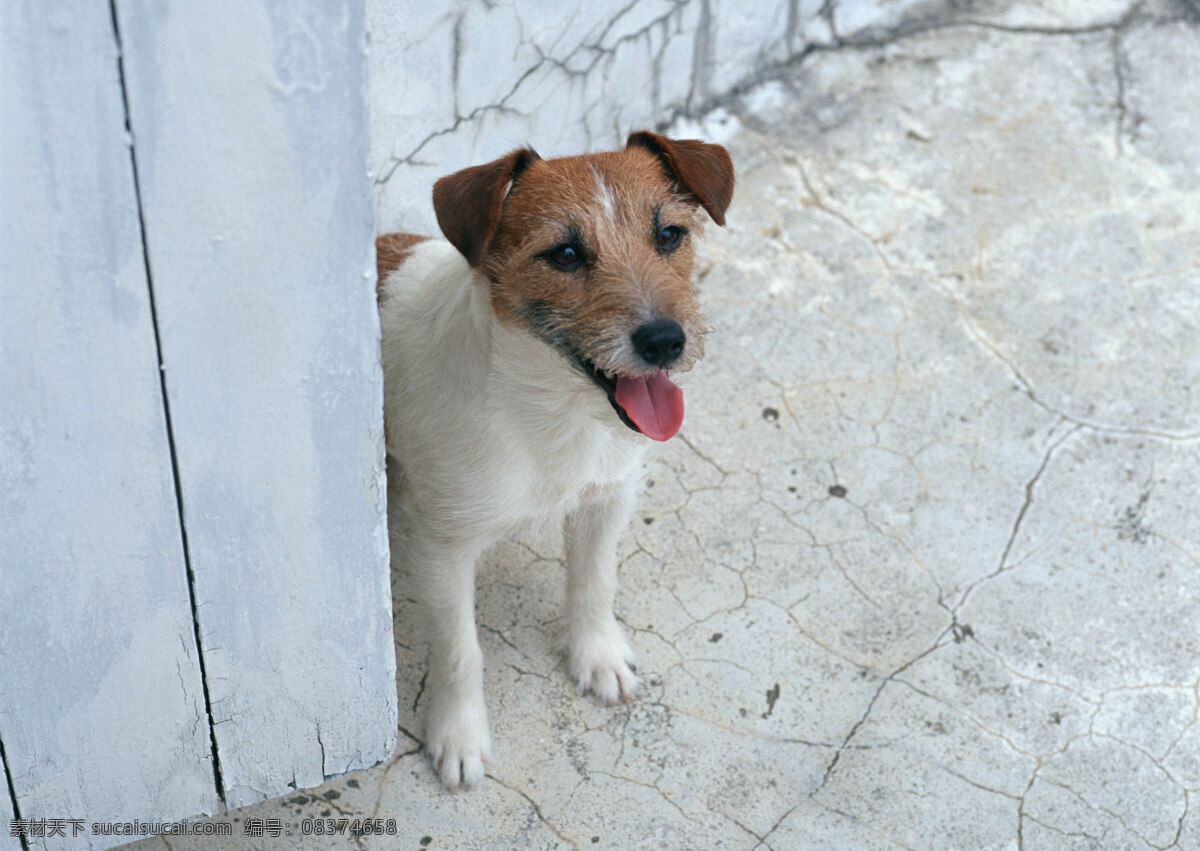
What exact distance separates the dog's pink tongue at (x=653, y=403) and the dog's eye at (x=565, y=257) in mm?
276

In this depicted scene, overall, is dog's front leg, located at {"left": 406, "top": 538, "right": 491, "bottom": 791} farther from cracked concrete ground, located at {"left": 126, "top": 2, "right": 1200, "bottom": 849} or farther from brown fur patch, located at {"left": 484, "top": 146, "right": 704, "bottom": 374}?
brown fur patch, located at {"left": 484, "top": 146, "right": 704, "bottom": 374}

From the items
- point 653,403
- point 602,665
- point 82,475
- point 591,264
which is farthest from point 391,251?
point 82,475

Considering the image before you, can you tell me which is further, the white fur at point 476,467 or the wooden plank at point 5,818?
the white fur at point 476,467

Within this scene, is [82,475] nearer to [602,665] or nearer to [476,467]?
[476,467]

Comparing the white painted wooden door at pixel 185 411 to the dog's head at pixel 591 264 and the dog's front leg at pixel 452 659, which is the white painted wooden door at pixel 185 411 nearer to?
the dog's front leg at pixel 452 659

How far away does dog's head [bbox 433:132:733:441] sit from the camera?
8.15 feet

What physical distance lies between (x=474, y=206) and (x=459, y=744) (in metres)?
1.42

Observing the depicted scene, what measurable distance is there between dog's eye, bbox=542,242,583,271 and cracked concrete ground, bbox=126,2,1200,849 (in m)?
1.31

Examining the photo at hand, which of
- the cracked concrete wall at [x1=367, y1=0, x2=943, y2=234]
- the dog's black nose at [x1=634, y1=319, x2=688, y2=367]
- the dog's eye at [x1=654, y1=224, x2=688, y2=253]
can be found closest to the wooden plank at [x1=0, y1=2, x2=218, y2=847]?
the dog's black nose at [x1=634, y1=319, x2=688, y2=367]

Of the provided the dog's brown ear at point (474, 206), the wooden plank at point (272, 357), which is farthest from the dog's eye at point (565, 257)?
the wooden plank at point (272, 357)

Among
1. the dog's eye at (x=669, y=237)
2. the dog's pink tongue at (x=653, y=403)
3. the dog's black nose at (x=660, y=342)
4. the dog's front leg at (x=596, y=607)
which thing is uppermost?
the dog's eye at (x=669, y=237)

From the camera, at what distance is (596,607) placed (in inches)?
129

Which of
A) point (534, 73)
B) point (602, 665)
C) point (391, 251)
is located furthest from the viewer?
point (534, 73)

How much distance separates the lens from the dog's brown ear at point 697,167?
2723mm
